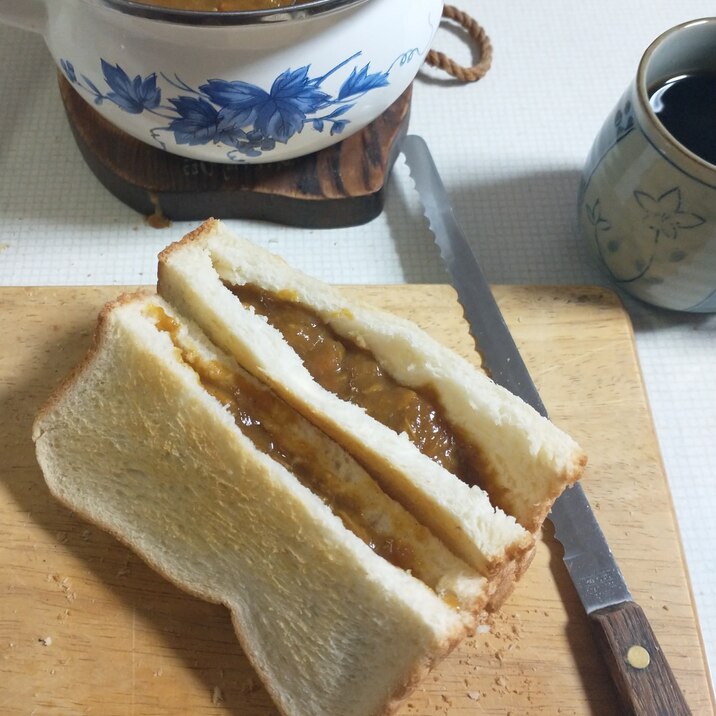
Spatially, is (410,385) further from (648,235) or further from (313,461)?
(648,235)

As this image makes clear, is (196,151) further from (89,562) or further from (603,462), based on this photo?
(603,462)

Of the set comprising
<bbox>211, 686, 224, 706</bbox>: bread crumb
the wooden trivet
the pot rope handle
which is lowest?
<bbox>211, 686, 224, 706</bbox>: bread crumb

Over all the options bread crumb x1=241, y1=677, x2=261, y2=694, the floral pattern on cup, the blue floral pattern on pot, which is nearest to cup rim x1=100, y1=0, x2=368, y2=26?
the blue floral pattern on pot

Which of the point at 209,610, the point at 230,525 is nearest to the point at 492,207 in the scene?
the point at 230,525

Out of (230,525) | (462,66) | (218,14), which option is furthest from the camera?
(462,66)

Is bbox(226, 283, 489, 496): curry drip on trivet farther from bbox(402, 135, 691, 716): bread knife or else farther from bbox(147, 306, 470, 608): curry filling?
bbox(402, 135, 691, 716): bread knife

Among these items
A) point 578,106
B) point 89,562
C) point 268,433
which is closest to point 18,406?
point 89,562

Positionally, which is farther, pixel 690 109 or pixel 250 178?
pixel 250 178
